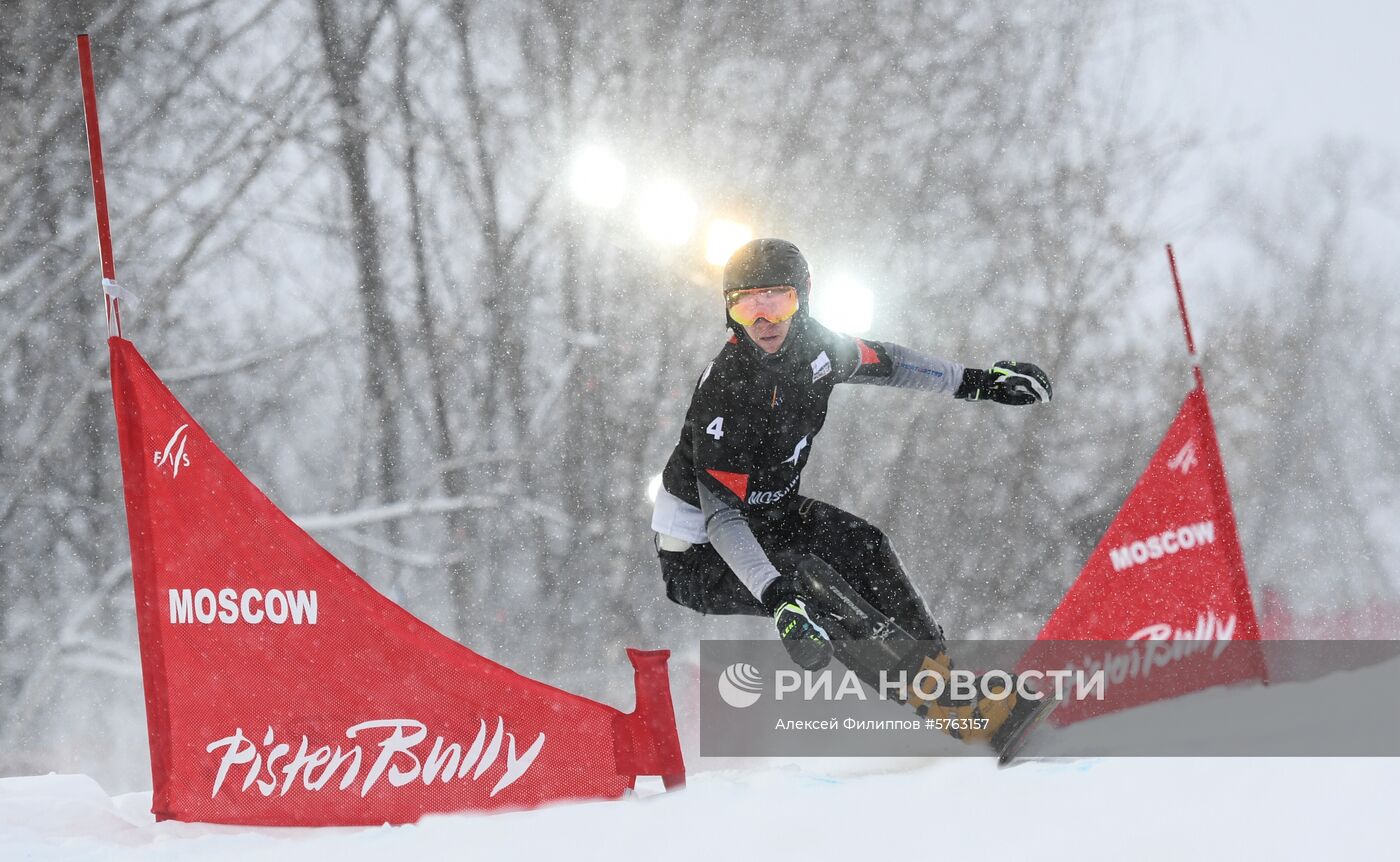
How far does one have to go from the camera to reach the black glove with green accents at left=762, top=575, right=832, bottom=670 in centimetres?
341

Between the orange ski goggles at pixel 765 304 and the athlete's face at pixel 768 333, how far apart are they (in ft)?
0.04

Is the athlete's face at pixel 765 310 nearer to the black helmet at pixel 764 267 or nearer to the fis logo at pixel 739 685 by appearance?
the black helmet at pixel 764 267

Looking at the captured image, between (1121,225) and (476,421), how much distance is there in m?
8.64

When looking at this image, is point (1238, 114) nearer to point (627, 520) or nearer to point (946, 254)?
point (946, 254)

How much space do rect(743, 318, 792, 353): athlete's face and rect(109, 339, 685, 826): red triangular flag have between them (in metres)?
0.98

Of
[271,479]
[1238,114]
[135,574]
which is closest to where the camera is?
[135,574]

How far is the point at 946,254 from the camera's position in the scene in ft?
50.2

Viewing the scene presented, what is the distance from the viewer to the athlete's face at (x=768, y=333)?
12.0ft

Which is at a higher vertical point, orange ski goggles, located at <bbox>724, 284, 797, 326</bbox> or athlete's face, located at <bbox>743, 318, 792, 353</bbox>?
orange ski goggles, located at <bbox>724, 284, 797, 326</bbox>

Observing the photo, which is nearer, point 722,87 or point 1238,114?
point 722,87

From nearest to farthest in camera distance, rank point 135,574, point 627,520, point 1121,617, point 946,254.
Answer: point 135,574 < point 1121,617 < point 627,520 < point 946,254

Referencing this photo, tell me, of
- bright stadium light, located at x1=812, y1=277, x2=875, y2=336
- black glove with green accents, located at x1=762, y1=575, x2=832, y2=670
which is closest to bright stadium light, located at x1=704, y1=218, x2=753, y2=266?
bright stadium light, located at x1=812, y1=277, x2=875, y2=336

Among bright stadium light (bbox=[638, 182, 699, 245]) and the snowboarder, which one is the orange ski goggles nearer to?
the snowboarder

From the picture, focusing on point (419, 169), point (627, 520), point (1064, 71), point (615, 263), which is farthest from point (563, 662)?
point (1064, 71)
